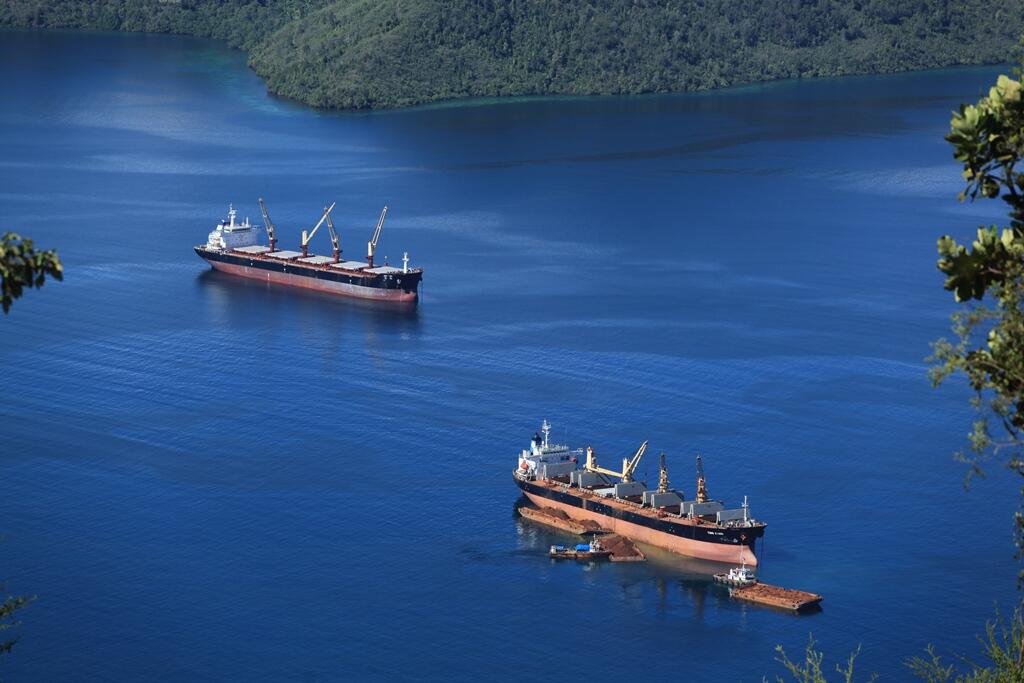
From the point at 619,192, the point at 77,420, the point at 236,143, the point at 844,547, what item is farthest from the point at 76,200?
the point at 844,547

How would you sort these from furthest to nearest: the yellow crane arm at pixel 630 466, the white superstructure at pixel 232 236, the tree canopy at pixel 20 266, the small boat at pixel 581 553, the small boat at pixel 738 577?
1. the white superstructure at pixel 232 236
2. the yellow crane arm at pixel 630 466
3. the small boat at pixel 581 553
4. the small boat at pixel 738 577
5. the tree canopy at pixel 20 266

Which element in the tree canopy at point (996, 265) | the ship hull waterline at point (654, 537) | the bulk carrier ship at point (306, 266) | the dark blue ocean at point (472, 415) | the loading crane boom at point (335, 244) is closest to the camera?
the tree canopy at point (996, 265)

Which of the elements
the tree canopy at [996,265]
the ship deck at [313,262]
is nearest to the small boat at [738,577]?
the tree canopy at [996,265]

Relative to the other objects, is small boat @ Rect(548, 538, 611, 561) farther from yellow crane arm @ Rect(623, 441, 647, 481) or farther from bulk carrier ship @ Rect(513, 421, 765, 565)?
yellow crane arm @ Rect(623, 441, 647, 481)

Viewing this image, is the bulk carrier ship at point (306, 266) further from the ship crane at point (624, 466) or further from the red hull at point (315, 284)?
the ship crane at point (624, 466)

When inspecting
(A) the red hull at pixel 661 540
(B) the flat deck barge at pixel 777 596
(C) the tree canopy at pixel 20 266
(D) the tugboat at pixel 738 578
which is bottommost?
(B) the flat deck barge at pixel 777 596

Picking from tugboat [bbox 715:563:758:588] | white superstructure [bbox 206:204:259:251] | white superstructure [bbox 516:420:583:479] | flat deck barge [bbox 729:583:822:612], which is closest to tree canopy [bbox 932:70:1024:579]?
flat deck barge [bbox 729:583:822:612]

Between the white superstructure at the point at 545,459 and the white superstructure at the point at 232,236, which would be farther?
the white superstructure at the point at 232,236
